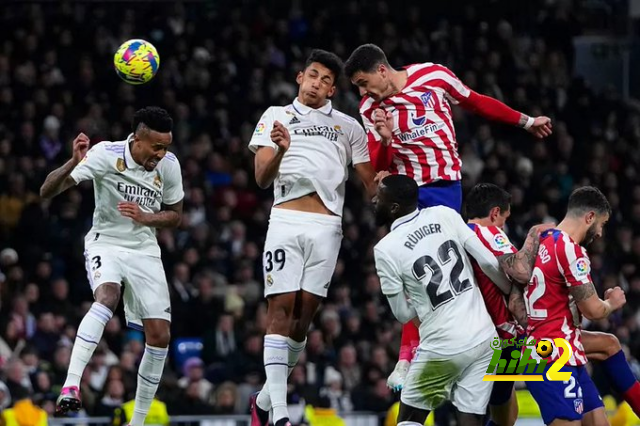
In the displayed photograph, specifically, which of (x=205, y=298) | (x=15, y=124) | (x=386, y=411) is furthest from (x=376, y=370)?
(x=15, y=124)

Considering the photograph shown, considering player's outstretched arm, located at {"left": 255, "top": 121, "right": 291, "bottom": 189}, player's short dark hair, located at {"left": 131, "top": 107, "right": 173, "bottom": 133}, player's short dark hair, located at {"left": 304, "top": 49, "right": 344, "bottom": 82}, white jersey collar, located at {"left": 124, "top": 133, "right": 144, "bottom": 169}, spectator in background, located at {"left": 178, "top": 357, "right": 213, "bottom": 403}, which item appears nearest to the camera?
player's outstretched arm, located at {"left": 255, "top": 121, "right": 291, "bottom": 189}

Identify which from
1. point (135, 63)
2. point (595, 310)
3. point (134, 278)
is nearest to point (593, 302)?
point (595, 310)

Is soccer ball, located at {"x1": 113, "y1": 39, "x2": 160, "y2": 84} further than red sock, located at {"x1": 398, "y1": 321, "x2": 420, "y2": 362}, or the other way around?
soccer ball, located at {"x1": 113, "y1": 39, "x2": 160, "y2": 84}

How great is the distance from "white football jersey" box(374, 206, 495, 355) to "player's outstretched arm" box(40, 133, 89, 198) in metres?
2.51

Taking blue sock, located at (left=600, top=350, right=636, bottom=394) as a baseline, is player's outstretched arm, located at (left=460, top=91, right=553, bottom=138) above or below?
above

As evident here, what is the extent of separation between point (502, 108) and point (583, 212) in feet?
4.02

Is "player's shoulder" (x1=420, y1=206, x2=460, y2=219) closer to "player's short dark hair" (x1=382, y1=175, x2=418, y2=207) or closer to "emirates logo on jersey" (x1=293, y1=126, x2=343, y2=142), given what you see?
"player's short dark hair" (x1=382, y1=175, x2=418, y2=207)

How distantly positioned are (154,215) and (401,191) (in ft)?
7.37

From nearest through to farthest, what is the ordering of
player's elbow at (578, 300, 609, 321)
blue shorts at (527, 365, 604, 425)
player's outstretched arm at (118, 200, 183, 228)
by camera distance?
1. player's elbow at (578, 300, 609, 321)
2. blue shorts at (527, 365, 604, 425)
3. player's outstretched arm at (118, 200, 183, 228)

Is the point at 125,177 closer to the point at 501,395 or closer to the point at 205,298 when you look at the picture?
the point at 501,395

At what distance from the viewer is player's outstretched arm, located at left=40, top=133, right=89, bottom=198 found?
973cm

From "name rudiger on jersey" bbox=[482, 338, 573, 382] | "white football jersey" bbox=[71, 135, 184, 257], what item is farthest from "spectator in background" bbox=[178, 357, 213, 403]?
"name rudiger on jersey" bbox=[482, 338, 573, 382]

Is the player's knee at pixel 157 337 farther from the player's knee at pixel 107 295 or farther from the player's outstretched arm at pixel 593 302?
the player's outstretched arm at pixel 593 302

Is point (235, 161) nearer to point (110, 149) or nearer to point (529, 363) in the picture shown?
point (110, 149)
